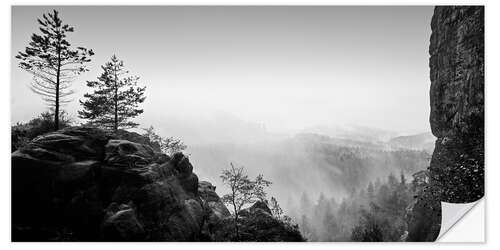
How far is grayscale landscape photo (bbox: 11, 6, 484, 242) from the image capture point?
10.4 meters

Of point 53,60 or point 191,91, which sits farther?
point 191,91

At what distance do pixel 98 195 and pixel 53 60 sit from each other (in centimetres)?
723

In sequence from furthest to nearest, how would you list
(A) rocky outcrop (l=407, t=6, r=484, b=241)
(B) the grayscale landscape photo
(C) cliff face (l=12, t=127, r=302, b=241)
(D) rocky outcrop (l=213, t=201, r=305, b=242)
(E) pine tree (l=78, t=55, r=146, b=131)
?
(E) pine tree (l=78, t=55, r=146, b=131), (D) rocky outcrop (l=213, t=201, r=305, b=242), (A) rocky outcrop (l=407, t=6, r=484, b=241), (B) the grayscale landscape photo, (C) cliff face (l=12, t=127, r=302, b=241)

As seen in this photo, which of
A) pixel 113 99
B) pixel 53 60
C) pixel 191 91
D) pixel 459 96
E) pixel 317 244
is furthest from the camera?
pixel 113 99

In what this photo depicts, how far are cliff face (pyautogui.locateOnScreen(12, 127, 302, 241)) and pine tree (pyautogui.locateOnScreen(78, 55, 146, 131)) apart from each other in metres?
3.21

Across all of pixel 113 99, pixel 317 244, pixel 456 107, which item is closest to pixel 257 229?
pixel 317 244

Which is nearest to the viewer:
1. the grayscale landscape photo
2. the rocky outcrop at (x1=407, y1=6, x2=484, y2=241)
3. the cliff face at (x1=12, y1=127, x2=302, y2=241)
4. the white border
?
the cliff face at (x1=12, y1=127, x2=302, y2=241)

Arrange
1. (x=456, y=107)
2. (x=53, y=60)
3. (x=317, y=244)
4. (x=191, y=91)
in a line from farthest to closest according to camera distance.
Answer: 1. (x=191, y=91)
2. (x=456, y=107)
3. (x=53, y=60)
4. (x=317, y=244)

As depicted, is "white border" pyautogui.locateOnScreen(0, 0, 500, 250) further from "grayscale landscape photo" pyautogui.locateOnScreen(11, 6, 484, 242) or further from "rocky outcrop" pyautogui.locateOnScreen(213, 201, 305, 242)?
"rocky outcrop" pyautogui.locateOnScreen(213, 201, 305, 242)

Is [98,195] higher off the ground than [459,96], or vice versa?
[459,96]

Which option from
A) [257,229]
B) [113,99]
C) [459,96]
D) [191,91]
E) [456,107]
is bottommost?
[257,229]

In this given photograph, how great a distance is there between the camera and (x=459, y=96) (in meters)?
13.7

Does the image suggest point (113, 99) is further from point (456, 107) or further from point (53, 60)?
point (456, 107)

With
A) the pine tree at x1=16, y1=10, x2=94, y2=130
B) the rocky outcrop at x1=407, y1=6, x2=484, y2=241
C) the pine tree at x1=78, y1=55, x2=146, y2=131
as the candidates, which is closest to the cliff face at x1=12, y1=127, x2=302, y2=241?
the pine tree at x1=16, y1=10, x2=94, y2=130
